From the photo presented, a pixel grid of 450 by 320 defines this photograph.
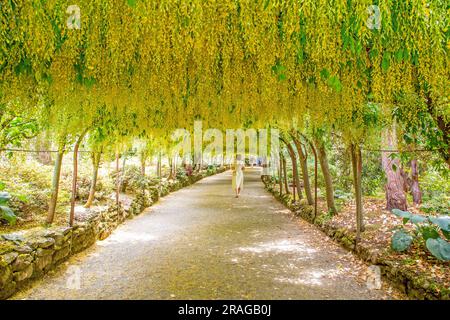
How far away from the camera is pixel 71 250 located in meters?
4.25

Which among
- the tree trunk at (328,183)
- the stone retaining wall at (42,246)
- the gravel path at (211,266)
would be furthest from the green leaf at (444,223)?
the stone retaining wall at (42,246)

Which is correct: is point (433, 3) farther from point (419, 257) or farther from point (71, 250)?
point (71, 250)

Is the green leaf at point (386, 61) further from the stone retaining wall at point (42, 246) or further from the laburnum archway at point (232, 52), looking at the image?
the stone retaining wall at point (42, 246)

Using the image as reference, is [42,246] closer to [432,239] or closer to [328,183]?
[432,239]

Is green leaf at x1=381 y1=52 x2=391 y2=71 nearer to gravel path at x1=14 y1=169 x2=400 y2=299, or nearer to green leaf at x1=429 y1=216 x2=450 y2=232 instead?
green leaf at x1=429 y1=216 x2=450 y2=232

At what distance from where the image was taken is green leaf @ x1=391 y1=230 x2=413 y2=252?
11.3 feet

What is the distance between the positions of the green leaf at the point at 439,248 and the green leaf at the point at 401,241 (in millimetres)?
331

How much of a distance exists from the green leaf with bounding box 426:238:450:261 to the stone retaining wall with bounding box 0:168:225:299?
170 inches

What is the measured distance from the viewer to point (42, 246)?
3.50 m

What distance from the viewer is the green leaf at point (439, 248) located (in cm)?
301

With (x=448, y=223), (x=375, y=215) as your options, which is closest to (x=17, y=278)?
(x=448, y=223)

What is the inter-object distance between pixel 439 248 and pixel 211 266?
2647 mm

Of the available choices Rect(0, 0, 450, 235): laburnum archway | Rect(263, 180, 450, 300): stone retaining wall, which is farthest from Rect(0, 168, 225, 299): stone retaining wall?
Rect(263, 180, 450, 300): stone retaining wall
